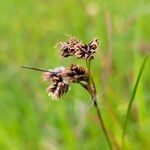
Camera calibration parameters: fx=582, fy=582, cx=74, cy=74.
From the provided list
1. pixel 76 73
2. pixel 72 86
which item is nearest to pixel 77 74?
pixel 76 73

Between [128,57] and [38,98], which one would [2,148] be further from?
[128,57]

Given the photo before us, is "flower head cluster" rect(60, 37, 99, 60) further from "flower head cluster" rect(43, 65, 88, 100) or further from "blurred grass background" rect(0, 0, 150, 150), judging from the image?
"blurred grass background" rect(0, 0, 150, 150)

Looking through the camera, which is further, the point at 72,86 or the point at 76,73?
the point at 72,86

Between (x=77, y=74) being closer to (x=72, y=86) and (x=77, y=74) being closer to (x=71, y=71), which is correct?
(x=71, y=71)

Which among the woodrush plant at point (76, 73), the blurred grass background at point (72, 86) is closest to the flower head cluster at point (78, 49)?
the woodrush plant at point (76, 73)

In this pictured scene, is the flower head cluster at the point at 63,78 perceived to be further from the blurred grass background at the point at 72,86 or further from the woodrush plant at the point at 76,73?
the blurred grass background at the point at 72,86

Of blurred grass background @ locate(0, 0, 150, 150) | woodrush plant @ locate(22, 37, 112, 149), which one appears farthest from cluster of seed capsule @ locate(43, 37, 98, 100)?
blurred grass background @ locate(0, 0, 150, 150)
